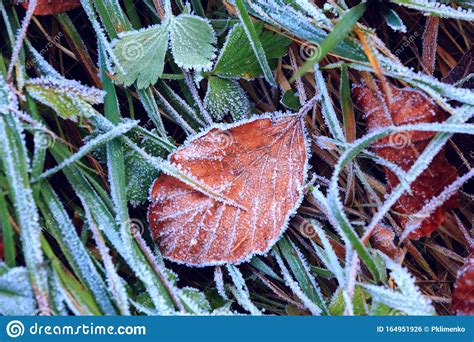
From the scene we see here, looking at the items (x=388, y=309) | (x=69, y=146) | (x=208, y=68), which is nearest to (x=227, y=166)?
(x=208, y=68)

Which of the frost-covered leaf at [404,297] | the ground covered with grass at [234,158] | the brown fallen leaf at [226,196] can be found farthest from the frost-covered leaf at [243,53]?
the frost-covered leaf at [404,297]

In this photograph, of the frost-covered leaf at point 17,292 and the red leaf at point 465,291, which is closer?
the frost-covered leaf at point 17,292

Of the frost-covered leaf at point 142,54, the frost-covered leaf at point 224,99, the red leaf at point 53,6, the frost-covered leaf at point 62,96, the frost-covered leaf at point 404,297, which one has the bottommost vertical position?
the frost-covered leaf at point 404,297

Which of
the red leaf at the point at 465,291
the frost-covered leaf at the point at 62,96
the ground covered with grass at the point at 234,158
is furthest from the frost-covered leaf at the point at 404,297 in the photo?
the frost-covered leaf at the point at 62,96

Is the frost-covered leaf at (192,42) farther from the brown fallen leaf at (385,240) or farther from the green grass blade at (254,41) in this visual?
A: the brown fallen leaf at (385,240)

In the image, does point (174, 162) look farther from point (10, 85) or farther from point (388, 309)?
point (388, 309)

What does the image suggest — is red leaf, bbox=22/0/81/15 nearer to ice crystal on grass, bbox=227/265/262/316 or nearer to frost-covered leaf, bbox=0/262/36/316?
frost-covered leaf, bbox=0/262/36/316

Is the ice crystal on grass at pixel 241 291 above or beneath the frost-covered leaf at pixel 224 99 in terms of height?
beneath

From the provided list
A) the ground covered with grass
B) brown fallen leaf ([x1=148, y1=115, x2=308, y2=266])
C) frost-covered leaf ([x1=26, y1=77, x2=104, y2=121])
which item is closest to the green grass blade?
the ground covered with grass
